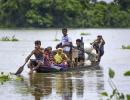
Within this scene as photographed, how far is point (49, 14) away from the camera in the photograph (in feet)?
383

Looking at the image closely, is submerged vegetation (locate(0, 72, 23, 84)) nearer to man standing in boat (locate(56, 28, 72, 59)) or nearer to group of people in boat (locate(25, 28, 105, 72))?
group of people in boat (locate(25, 28, 105, 72))

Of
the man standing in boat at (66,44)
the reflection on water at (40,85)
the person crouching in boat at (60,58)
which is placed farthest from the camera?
the man standing in boat at (66,44)

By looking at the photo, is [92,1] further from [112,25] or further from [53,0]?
[53,0]

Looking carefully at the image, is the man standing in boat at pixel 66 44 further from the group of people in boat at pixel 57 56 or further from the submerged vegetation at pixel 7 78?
the submerged vegetation at pixel 7 78

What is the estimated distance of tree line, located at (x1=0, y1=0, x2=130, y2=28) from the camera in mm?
115062

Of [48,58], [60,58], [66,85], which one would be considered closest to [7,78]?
[48,58]

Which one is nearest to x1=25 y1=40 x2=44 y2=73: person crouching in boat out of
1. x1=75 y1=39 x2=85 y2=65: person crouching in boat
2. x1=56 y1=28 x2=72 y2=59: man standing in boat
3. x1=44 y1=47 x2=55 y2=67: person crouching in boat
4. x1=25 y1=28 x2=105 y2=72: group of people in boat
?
x1=25 y1=28 x2=105 y2=72: group of people in boat

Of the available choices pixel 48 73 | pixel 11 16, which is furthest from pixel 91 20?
pixel 48 73

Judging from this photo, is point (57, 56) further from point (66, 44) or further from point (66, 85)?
point (66, 85)

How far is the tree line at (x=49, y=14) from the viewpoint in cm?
11506

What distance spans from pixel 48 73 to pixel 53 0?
9015 centimetres

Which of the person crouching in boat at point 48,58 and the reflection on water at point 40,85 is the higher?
the person crouching in boat at point 48,58

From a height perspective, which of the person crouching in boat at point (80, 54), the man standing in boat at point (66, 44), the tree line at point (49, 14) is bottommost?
the tree line at point (49, 14)

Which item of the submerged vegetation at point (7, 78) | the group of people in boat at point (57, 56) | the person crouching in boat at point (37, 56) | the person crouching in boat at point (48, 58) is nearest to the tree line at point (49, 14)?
the group of people in boat at point (57, 56)
